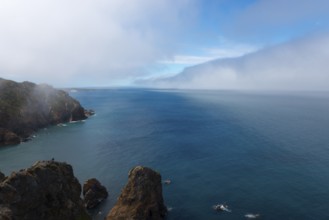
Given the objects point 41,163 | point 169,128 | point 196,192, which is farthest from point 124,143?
point 41,163

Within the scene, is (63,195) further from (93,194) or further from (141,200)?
(93,194)

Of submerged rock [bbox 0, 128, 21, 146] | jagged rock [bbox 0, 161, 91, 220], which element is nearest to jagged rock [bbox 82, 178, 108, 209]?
jagged rock [bbox 0, 161, 91, 220]

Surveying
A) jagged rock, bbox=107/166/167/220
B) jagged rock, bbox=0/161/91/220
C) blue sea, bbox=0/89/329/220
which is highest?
jagged rock, bbox=0/161/91/220

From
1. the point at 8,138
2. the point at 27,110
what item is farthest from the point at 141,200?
the point at 27,110

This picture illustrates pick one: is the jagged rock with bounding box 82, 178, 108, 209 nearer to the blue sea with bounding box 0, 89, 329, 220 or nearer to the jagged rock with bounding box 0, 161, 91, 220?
the blue sea with bounding box 0, 89, 329, 220

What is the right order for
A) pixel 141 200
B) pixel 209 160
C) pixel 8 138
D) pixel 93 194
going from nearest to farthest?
pixel 141 200, pixel 93 194, pixel 209 160, pixel 8 138
